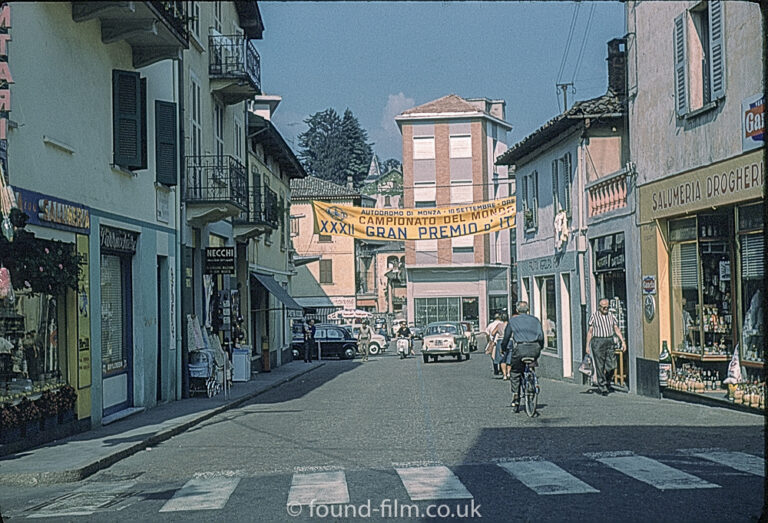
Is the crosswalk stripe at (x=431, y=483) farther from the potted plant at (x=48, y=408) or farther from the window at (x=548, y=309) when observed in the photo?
the window at (x=548, y=309)

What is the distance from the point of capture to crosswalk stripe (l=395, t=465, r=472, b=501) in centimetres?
860

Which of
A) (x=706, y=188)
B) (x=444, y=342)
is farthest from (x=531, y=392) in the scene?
(x=444, y=342)

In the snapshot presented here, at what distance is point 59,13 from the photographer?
14.2 meters

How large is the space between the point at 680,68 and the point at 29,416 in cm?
1224

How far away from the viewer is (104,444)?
13250 millimetres

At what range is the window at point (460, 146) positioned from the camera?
70812 mm

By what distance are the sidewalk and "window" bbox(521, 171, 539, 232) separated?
12.6 meters

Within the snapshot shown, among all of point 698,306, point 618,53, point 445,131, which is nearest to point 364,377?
point 618,53

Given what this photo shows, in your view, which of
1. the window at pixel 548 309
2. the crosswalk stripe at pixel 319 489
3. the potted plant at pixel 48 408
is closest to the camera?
the crosswalk stripe at pixel 319 489

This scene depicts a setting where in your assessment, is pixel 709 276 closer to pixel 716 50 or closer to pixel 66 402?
pixel 716 50

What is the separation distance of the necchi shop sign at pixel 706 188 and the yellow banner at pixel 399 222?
10.2 m

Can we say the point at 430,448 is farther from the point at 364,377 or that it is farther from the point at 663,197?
the point at 364,377

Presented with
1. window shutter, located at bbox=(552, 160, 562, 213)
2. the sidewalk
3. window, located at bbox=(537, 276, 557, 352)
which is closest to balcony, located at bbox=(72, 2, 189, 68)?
the sidewalk

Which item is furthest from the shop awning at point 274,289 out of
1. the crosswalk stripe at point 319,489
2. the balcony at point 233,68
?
the crosswalk stripe at point 319,489
